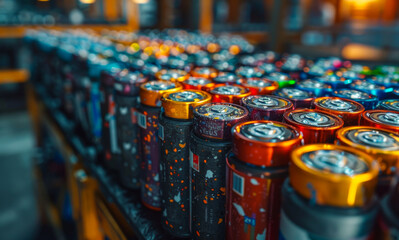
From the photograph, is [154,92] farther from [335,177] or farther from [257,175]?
[335,177]

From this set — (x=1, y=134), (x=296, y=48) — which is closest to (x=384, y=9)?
(x=296, y=48)

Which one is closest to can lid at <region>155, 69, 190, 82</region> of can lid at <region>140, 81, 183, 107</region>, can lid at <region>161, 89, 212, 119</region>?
can lid at <region>140, 81, 183, 107</region>

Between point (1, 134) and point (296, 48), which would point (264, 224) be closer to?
point (296, 48)

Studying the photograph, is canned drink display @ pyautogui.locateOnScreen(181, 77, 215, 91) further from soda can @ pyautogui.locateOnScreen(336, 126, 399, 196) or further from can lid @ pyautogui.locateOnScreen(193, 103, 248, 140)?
soda can @ pyautogui.locateOnScreen(336, 126, 399, 196)

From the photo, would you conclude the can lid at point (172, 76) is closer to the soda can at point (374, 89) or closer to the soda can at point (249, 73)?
the soda can at point (249, 73)

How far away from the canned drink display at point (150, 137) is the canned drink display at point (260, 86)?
18 cm

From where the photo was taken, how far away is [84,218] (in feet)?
4.39

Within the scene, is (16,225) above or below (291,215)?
below

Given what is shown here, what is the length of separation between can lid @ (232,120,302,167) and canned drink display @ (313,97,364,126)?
14cm

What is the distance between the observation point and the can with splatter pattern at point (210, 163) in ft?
1.87

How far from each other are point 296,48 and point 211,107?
3.05m

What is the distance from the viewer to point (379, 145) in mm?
457

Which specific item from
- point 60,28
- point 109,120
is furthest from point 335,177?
point 60,28

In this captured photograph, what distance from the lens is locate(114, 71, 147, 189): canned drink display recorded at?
0.87 metres
